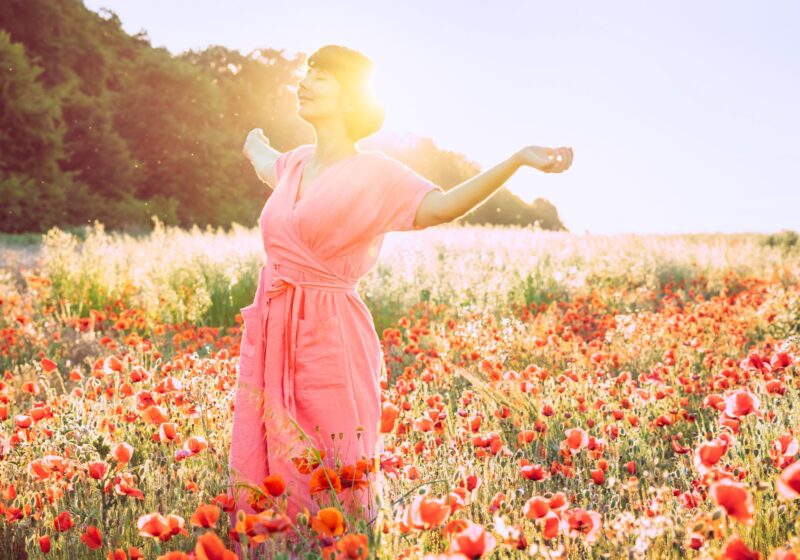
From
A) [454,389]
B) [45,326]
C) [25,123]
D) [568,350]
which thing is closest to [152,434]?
[454,389]

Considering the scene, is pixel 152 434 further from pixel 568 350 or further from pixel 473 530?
pixel 568 350

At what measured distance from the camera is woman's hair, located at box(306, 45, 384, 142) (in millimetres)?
2566

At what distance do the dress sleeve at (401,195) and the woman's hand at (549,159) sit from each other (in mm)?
364

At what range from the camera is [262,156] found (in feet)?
10.7

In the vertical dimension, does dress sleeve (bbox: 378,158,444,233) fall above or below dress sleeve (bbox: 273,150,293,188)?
below

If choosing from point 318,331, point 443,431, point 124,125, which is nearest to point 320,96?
point 318,331

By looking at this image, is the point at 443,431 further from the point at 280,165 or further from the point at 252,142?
the point at 252,142

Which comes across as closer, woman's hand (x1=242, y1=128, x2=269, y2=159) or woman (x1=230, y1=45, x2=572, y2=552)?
woman (x1=230, y1=45, x2=572, y2=552)

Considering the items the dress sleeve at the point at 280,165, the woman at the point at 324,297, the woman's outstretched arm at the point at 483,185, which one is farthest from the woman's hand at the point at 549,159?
the dress sleeve at the point at 280,165

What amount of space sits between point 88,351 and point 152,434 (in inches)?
131

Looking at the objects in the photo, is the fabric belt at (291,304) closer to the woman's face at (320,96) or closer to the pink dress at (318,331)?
the pink dress at (318,331)

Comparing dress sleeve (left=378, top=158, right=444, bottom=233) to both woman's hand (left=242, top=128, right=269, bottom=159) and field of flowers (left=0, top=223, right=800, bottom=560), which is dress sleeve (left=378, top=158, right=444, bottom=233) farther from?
woman's hand (left=242, top=128, right=269, bottom=159)

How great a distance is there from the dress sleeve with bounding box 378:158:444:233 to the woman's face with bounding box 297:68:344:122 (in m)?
0.32

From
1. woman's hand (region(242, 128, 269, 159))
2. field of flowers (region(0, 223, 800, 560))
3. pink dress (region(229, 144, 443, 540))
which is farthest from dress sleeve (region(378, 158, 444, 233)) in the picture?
woman's hand (region(242, 128, 269, 159))
